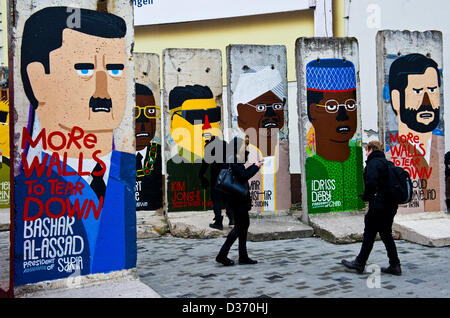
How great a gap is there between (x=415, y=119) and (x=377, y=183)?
3750mm

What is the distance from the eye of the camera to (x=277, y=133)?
978cm

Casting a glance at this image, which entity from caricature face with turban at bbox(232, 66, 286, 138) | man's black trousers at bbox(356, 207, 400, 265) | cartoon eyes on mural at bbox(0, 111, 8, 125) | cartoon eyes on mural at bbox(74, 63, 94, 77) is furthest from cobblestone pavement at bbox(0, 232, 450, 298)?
cartoon eyes on mural at bbox(0, 111, 8, 125)

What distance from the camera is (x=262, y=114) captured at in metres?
9.68

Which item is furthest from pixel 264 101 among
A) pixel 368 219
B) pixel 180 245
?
pixel 368 219

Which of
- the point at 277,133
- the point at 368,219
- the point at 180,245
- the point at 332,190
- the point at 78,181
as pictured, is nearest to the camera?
the point at 78,181

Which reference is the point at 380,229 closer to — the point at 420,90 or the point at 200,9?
the point at 420,90

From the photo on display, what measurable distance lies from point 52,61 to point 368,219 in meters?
3.89

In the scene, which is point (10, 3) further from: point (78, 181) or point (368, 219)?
point (368, 219)

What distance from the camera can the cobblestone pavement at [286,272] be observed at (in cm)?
518

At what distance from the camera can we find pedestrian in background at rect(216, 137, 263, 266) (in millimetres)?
6207

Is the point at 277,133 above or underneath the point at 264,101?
underneath

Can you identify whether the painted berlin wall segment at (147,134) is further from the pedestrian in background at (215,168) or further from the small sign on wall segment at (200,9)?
the small sign on wall segment at (200,9)

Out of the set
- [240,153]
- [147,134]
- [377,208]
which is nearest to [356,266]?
[377,208]

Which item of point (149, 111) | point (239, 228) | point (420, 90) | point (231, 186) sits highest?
point (420, 90)
